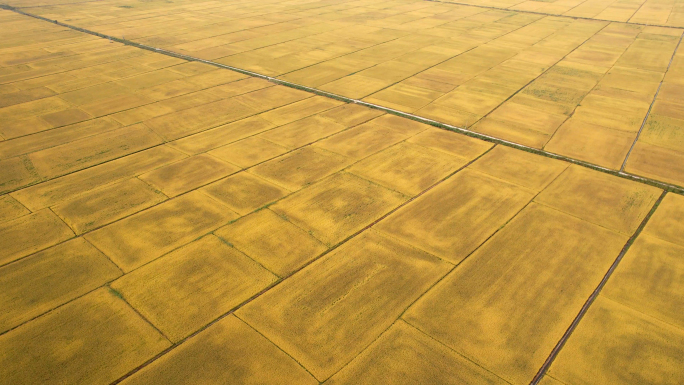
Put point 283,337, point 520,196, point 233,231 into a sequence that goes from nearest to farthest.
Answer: point 283,337 → point 233,231 → point 520,196

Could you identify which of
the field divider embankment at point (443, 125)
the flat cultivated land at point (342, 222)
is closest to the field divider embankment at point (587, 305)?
the flat cultivated land at point (342, 222)

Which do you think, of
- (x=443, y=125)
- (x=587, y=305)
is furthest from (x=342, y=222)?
(x=443, y=125)

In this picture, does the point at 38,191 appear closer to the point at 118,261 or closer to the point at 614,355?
the point at 118,261

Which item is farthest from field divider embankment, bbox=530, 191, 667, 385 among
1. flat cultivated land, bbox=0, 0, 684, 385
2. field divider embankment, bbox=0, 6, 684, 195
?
field divider embankment, bbox=0, 6, 684, 195

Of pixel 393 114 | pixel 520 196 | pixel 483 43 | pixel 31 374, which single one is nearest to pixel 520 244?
pixel 520 196

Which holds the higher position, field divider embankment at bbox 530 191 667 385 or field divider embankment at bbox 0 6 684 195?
field divider embankment at bbox 0 6 684 195

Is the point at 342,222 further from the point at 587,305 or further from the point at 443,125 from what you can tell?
the point at 443,125

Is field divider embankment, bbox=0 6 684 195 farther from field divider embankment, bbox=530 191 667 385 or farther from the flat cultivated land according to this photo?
field divider embankment, bbox=530 191 667 385

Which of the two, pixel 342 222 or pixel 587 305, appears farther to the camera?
pixel 342 222
